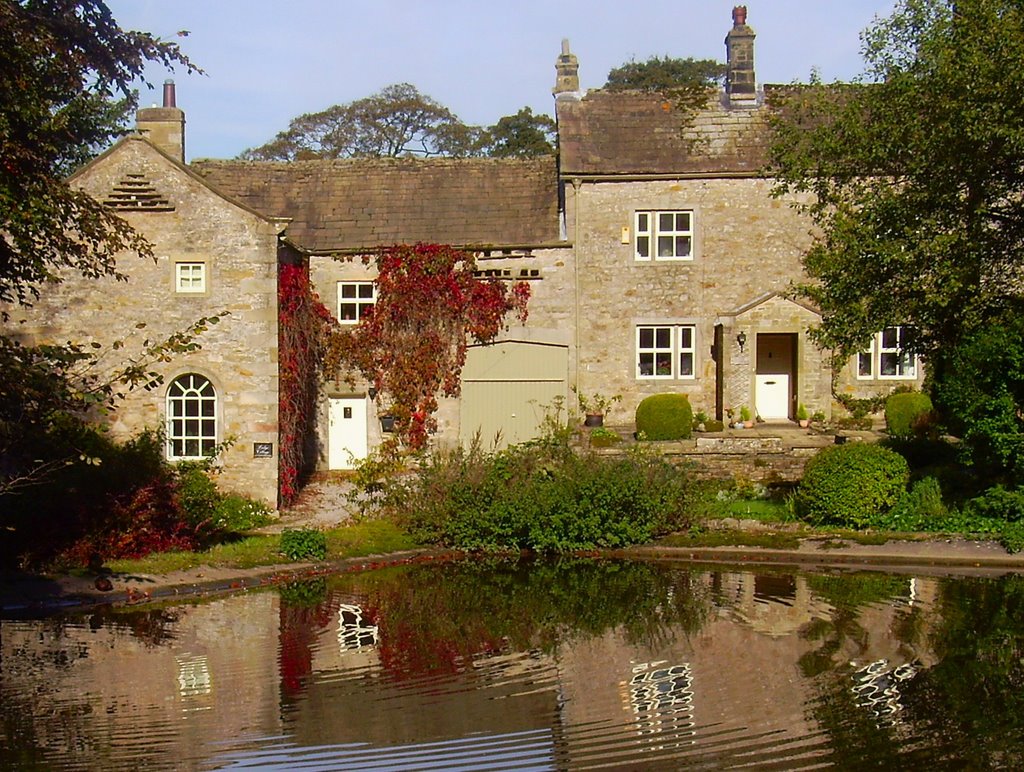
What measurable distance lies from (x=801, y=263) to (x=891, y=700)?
18540mm

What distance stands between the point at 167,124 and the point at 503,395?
391 inches

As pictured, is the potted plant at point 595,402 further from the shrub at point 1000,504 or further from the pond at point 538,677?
the pond at point 538,677

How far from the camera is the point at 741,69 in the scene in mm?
29156

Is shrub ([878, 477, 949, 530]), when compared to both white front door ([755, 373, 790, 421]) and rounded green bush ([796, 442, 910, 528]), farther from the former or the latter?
white front door ([755, 373, 790, 421])

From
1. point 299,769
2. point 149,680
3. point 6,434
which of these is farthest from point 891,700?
point 6,434

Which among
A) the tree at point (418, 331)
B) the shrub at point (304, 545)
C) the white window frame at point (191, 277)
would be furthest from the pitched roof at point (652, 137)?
the shrub at point (304, 545)

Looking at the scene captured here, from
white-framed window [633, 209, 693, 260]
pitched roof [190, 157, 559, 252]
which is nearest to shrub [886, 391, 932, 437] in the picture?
white-framed window [633, 209, 693, 260]

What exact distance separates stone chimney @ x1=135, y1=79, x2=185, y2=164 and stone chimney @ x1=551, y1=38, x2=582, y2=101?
356 inches

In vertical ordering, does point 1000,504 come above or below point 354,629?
above

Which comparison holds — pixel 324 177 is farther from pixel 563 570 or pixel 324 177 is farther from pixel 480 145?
pixel 480 145

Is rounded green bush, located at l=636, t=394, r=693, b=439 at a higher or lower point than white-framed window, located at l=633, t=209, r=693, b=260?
lower

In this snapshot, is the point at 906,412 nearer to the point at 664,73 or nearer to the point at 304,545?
the point at 304,545

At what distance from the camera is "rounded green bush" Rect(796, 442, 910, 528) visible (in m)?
19.1

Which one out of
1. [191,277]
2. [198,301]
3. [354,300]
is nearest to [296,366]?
[198,301]
